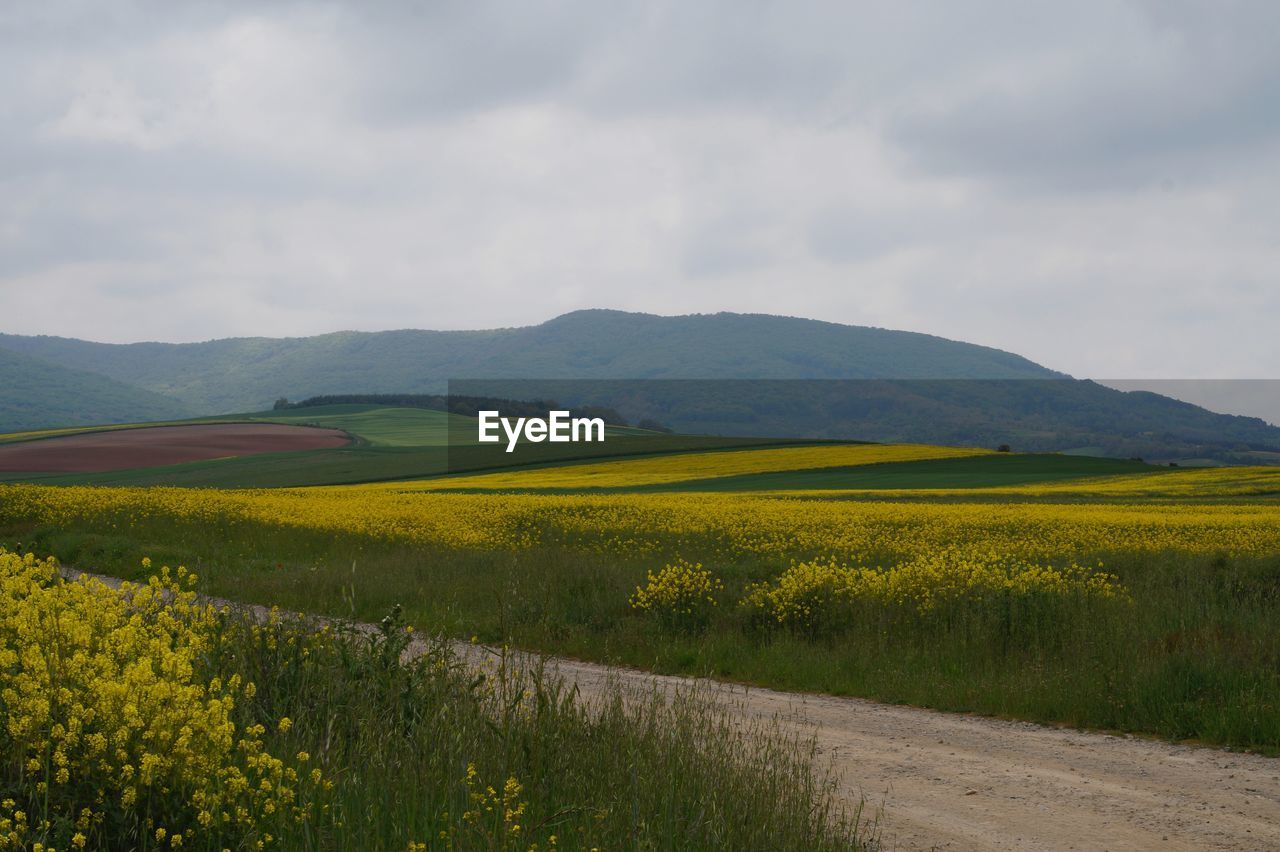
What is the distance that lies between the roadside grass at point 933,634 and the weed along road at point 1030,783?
0.84 meters

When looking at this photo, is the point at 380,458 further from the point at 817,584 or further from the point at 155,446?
the point at 817,584

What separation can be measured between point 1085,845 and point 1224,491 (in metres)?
45.5

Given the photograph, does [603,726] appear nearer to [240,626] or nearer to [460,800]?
[460,800]

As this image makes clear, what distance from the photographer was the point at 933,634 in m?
15.0

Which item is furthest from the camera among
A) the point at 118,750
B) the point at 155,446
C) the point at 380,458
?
the point at 155,446

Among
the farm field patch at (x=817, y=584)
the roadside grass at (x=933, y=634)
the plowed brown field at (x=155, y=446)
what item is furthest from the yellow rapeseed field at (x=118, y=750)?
the plowed brown field at (x=155, y=446)

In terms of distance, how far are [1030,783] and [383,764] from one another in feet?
18.9

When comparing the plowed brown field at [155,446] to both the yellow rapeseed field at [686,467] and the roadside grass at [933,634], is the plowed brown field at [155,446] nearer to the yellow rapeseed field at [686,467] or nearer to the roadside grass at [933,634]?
the yellow rapeseed field at [686,467]

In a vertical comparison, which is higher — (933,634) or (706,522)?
(706,522)

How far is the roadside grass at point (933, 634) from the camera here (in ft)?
37.4

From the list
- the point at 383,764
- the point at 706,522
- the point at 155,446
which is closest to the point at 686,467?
the point at 706,522

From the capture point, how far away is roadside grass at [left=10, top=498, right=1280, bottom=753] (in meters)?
11.4

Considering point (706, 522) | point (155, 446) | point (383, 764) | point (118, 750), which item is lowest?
point (706, 522)

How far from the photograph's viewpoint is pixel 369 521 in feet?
101
